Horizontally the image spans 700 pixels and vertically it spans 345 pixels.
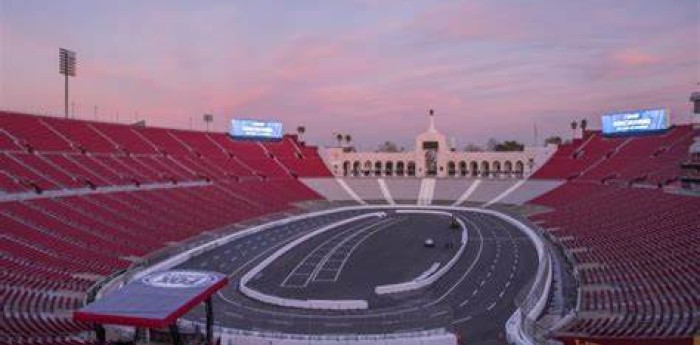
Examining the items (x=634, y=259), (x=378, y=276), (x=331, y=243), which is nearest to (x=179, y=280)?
(x=378, y=276)

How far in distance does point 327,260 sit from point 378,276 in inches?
257

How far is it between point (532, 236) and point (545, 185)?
3150 cm

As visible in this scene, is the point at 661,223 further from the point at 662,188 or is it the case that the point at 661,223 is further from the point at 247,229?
the point at 247,229

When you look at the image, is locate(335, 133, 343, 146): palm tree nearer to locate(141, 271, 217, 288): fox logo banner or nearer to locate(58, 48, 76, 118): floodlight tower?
locate(58, 48, 76, 118): floodlight tower

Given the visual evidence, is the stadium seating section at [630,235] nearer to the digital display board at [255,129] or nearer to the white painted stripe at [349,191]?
the white painted stripe at [349,191]

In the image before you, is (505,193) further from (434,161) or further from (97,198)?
(97,198)

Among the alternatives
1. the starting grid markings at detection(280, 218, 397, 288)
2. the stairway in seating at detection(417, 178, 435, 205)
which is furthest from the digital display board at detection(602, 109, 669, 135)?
the starting grid markings at detection(280, 218, 397, 288)

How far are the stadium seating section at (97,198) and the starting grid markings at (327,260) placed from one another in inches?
425

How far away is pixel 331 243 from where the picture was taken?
5166 cm

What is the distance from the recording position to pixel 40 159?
53.9 metres

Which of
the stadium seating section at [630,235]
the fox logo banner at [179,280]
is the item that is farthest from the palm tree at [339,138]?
the fox logo banner at [179,280]

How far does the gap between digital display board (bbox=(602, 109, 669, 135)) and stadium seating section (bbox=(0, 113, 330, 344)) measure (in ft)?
143

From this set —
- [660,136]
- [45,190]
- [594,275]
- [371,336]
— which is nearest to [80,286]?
[371,336]

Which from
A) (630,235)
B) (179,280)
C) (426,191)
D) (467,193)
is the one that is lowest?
(630,235)
